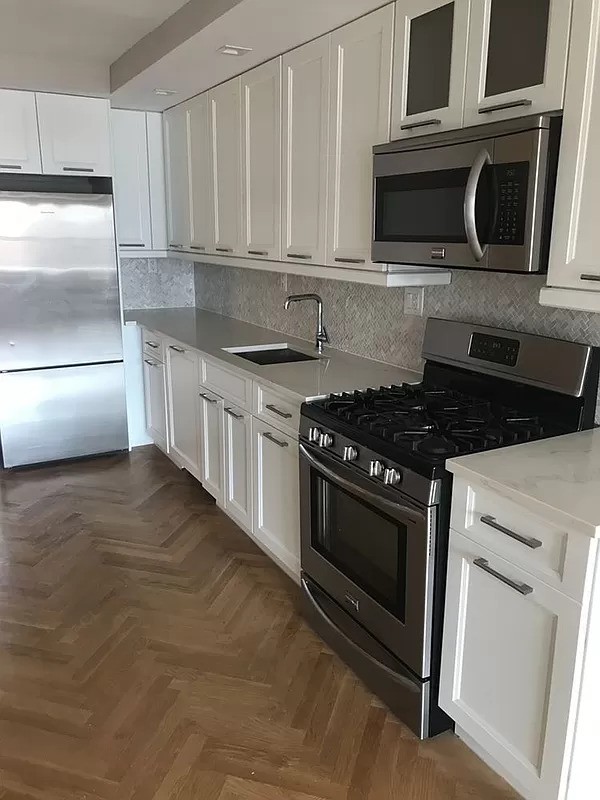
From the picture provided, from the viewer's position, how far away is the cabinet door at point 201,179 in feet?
12.3

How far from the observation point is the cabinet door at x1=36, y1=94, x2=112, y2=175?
3.97m

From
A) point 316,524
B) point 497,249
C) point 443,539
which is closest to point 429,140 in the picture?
point 497,249

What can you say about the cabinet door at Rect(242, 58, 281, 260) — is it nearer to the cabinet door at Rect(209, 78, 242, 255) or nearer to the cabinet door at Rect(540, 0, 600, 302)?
the cabinet door at Rect(209, 78, 242, 255)

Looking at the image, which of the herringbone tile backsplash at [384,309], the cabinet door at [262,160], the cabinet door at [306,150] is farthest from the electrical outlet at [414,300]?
the cabinet door at [262,160]

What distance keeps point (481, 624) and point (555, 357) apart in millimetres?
855

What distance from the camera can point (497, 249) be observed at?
1.87 m

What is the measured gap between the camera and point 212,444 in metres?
3.45

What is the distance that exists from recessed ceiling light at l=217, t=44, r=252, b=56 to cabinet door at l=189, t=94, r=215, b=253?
2.58ft

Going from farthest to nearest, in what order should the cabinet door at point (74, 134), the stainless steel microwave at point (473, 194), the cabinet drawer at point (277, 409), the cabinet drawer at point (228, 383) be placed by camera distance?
the cabinet door at point (74, 134)
the cabinet drawer at point (228, 383)
the cabinet drawer at point (277, 409)
the stainless steel microwave at point (473, 194)

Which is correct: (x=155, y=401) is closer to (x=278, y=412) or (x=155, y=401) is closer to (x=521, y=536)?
(x=278, y=412)

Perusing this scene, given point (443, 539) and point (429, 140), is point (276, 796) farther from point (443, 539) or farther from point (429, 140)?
point (429, 140)

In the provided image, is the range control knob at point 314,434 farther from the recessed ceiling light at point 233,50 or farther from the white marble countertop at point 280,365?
the recessed ceiling light at point 233,50

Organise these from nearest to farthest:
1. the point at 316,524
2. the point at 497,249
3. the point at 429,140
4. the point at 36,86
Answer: the point at 497,249 < the point at 429,140 < the point at 316,524 < the point at 36,86

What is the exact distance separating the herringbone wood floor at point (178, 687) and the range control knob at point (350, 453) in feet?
2.64
